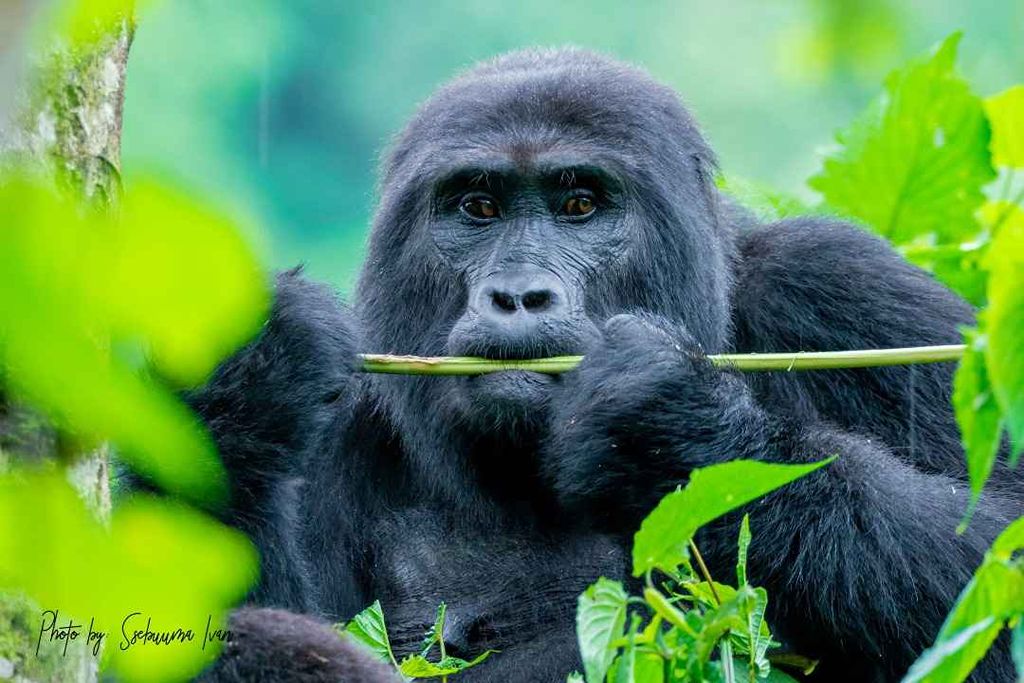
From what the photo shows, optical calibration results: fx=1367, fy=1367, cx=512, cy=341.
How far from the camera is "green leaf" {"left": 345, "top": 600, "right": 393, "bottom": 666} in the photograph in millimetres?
→ 3738

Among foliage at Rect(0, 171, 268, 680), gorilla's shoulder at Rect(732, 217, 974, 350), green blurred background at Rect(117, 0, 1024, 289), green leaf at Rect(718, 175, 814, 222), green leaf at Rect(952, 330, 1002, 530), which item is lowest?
foliage at Rect(0, 171, 268, 680)

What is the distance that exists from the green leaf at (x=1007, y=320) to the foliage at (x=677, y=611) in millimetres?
517

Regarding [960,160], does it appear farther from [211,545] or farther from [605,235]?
[211,545]

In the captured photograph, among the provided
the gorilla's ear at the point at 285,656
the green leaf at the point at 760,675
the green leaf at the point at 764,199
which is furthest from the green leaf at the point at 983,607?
the green leaf at the point at 764,199

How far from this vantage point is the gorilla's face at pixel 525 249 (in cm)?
367

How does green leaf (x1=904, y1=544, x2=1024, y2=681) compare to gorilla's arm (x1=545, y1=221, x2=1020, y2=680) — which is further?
gorilla's arm (x1=545, y1=221, x2=1020, y2=680)

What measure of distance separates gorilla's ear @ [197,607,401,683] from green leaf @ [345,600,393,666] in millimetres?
502

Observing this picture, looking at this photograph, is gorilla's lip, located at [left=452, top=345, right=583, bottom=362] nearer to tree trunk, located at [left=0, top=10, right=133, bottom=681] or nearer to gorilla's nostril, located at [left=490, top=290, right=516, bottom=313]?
gorilla's nostril, located at [left=490, top=290, right=516, bottom=313]

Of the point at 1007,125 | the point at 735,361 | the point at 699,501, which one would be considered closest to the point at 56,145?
the point at 699,501

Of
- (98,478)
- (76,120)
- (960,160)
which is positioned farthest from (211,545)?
(960,160)

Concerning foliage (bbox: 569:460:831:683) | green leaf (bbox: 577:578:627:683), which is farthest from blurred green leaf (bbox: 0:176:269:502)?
green leaf (bbox: 577:578:627:683)

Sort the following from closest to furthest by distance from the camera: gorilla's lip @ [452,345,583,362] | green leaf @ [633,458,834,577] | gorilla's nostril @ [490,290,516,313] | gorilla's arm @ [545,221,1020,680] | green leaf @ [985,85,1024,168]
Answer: green leaf @ [633,458,834,577] → gorilla's arm @ [545,221,1020,680] → gorilla's lip @ [452,345,583,362] → gorilla's nostril @ [490,290,516,313] → green leaf @ [985,85,1024,168]

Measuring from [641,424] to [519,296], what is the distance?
0.54 metres

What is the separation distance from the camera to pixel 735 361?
11.4 feet
